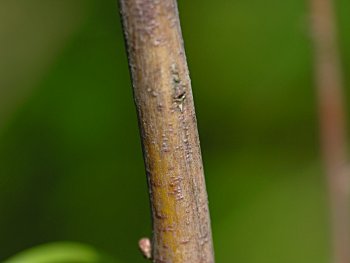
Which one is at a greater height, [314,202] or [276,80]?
[276,80]

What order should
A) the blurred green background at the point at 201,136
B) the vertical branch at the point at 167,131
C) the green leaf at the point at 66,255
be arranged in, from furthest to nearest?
the blurred green background at the point at 201,136
the green leaf at the point at 66,255
the vertical branch at the point at 167,131

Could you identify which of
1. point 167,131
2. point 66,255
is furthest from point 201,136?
point 167,131

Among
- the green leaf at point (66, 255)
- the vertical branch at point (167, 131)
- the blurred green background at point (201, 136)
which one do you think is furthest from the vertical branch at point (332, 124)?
the vertical branch at point (167, 131)

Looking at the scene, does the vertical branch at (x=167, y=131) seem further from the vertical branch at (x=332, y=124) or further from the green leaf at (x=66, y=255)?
the vertical branch at (x=332, y=124)

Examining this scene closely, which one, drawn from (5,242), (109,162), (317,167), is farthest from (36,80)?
(317,167)

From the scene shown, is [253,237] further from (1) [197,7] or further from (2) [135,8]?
(2) [135,8]

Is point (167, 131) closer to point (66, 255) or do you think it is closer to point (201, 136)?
point (66, 255)
